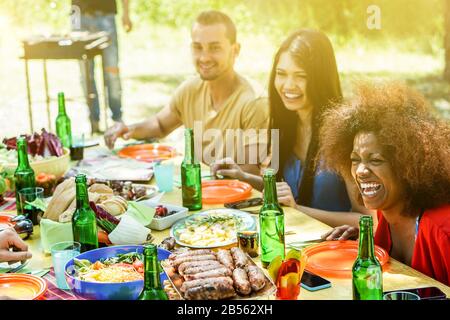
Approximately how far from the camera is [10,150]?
3.07 m

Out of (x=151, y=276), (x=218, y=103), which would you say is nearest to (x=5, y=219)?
(x=151, y=276)

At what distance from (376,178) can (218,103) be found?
1.87 m

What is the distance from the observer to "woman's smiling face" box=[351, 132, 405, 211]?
2105mm

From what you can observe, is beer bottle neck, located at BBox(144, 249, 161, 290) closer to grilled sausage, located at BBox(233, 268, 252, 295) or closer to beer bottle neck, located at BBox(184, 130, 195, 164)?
grilled sausage, located at BBox(233, 268, 252, 295)

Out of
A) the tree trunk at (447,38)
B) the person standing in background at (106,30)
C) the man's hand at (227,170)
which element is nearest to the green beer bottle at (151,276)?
the man's hand at (227,170)

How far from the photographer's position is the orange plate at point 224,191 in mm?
2625

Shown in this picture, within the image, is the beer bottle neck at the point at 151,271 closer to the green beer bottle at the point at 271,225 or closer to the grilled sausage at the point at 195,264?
the grilled sausage at the point at 195,264

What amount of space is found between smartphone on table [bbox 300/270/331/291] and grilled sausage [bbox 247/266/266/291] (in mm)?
142

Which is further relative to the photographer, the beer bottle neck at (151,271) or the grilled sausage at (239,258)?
the grilled sausage at (239,258)

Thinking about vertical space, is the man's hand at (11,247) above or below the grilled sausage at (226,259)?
below

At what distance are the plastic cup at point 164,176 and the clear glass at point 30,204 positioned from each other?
1.73ft

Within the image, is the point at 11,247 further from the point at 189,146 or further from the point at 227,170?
the point at 227,170

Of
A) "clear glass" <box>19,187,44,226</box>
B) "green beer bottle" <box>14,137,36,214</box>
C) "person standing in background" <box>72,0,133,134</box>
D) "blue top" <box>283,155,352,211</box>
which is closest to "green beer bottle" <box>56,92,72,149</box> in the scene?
"green beer bottle" <box>14,137,36,214</box>
